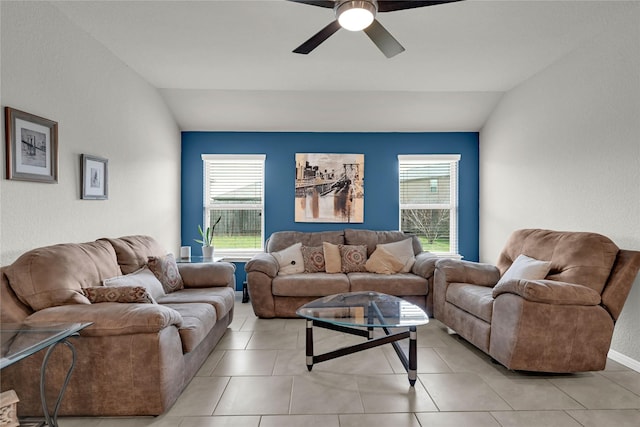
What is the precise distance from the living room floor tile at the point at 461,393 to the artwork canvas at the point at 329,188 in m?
3.01

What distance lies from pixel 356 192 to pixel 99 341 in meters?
3.97

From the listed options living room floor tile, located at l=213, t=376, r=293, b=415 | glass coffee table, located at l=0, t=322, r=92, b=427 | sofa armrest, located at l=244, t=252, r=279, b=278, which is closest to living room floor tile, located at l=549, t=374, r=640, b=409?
living room floor tile, located at l=213, t=376, r=293, b=415

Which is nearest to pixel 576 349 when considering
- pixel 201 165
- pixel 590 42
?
pixel 590 42

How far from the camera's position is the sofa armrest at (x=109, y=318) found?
2119 mm

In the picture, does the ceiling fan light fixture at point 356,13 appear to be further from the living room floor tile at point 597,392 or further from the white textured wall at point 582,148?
the living room floor tile at point 597,392

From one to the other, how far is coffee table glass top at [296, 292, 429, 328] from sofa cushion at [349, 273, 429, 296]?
804 mm

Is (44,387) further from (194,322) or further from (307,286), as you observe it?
(307,286)

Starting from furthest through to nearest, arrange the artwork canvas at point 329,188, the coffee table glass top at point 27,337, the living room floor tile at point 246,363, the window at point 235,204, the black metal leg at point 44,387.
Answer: the window at point 235,204 < the artwork canvas at point 329,188 < the living room floor tile at point 246,363 < the black metal leg at point 44,387 < the coffee table glass top at point 27,337

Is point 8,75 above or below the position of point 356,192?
above

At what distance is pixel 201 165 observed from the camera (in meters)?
5.58

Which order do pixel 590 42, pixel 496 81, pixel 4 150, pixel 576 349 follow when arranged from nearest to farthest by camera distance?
pixel 4 150 < pixel 576 349 < pixel 590 42 < pixel 496 81

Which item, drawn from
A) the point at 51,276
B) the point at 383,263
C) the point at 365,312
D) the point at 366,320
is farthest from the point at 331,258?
the point at 51,276

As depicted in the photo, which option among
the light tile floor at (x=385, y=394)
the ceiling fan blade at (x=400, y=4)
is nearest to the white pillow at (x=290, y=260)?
the light tile floor at (x=385, y=394)

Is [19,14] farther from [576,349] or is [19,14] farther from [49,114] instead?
[576,349]
